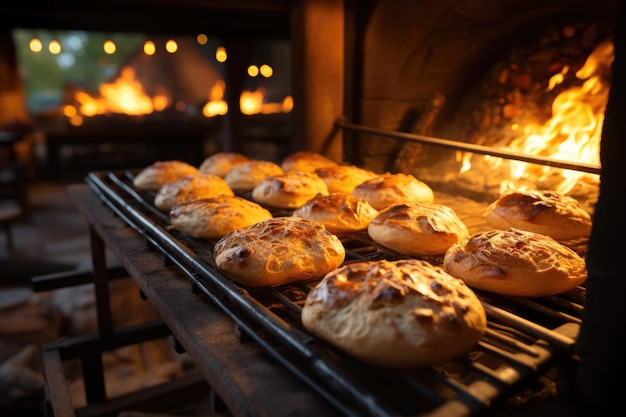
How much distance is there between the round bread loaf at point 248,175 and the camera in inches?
165

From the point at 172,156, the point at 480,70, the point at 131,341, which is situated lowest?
the point at 131,341

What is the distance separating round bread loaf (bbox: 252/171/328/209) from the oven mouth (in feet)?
3.91

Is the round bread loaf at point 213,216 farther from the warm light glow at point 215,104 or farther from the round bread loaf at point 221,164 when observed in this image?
the warm light glow at point 215,104

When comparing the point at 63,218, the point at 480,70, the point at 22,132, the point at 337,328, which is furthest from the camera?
the point at 22,132

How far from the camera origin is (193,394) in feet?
14.7

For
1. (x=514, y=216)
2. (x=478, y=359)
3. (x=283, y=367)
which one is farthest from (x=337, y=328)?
(x=514, y=216)

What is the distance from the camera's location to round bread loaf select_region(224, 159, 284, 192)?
4.19 metres

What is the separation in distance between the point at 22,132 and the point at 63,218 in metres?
3.21

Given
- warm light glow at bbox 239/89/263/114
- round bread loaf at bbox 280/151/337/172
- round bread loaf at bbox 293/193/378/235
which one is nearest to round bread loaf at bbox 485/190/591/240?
round bread loaf at bbox 293/193/378/235

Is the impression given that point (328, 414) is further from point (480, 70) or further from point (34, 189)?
point (34, 189)

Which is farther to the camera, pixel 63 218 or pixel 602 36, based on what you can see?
pixel 63 218

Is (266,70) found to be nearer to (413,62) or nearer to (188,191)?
(413,62)

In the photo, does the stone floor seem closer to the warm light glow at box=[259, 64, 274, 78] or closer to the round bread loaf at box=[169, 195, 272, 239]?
the round bread loaf at box=[169, 195, 272, 239]

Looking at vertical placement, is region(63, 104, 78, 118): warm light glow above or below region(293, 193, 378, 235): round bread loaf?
above
